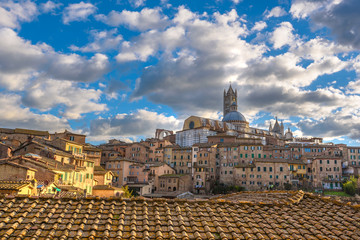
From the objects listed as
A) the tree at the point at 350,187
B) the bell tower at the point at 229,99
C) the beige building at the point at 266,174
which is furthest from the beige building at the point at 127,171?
the bell tower at the point at 229,99

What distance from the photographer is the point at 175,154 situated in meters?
88.3

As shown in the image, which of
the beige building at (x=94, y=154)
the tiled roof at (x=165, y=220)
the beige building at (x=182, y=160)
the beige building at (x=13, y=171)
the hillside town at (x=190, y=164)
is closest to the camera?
the tiled roof at (x=165, y=220)

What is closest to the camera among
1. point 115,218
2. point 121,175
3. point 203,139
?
point 115,218

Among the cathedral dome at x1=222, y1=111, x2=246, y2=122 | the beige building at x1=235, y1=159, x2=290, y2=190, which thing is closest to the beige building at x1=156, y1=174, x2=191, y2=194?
the beige building at x1=235, y1=159, x2=290, y2=190

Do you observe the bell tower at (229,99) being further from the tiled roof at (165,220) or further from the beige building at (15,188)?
the tiled roof at (165,220)

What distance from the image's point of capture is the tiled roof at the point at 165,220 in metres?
8.23

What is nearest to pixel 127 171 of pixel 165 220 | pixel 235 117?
pixel 235 117

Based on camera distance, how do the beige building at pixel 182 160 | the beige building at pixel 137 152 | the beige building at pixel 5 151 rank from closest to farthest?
the beige building at pixel 5 151 → the beige building at pixel 182 160 → the beige building at pixel 137 152

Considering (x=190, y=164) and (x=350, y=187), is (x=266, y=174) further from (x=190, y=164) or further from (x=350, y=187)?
(x=190, y=164)

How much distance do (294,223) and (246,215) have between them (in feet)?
4.66

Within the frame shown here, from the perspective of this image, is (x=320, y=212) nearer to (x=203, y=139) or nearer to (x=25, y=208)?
(x=25, y=208)

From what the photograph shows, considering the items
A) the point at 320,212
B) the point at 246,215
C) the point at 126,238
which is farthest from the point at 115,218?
the point at 320,212

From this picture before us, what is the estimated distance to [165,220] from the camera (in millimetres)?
9031

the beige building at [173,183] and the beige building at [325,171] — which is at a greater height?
the beige building at [325,171]
